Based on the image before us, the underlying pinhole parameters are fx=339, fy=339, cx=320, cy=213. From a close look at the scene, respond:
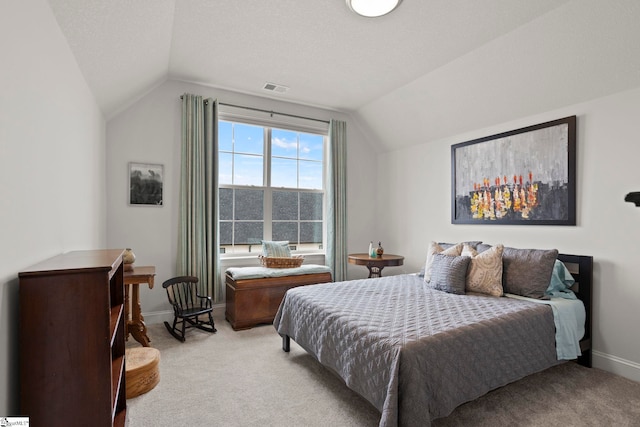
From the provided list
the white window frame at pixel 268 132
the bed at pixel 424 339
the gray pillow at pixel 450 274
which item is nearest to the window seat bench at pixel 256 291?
the white window frame at pixel 268 132

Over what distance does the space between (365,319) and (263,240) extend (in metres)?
2.60

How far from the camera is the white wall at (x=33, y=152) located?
3.93ft

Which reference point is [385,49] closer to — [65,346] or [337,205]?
[337,205]

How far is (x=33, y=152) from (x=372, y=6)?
2.29 m

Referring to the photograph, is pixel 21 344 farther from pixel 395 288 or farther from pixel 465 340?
pixel 395 288

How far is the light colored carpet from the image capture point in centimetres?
205

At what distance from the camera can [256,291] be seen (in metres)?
3.80

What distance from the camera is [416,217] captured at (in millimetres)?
4742

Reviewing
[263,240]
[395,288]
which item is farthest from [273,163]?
[395,288]

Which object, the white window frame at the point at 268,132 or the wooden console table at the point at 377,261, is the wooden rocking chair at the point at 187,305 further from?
the wooden console table at the point at 377,261

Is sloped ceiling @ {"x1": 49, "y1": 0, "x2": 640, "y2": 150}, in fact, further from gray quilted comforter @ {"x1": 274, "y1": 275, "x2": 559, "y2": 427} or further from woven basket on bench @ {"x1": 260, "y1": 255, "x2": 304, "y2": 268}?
woven basket on bench @ {"x1": 260, "y1": 255, "x2": 304, "y2": 268}

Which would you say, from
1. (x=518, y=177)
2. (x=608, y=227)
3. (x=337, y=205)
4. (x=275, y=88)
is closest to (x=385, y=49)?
(x=275, y=88)

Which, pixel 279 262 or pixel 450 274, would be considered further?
pixel 279 262

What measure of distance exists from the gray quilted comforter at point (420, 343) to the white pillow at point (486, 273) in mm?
126
